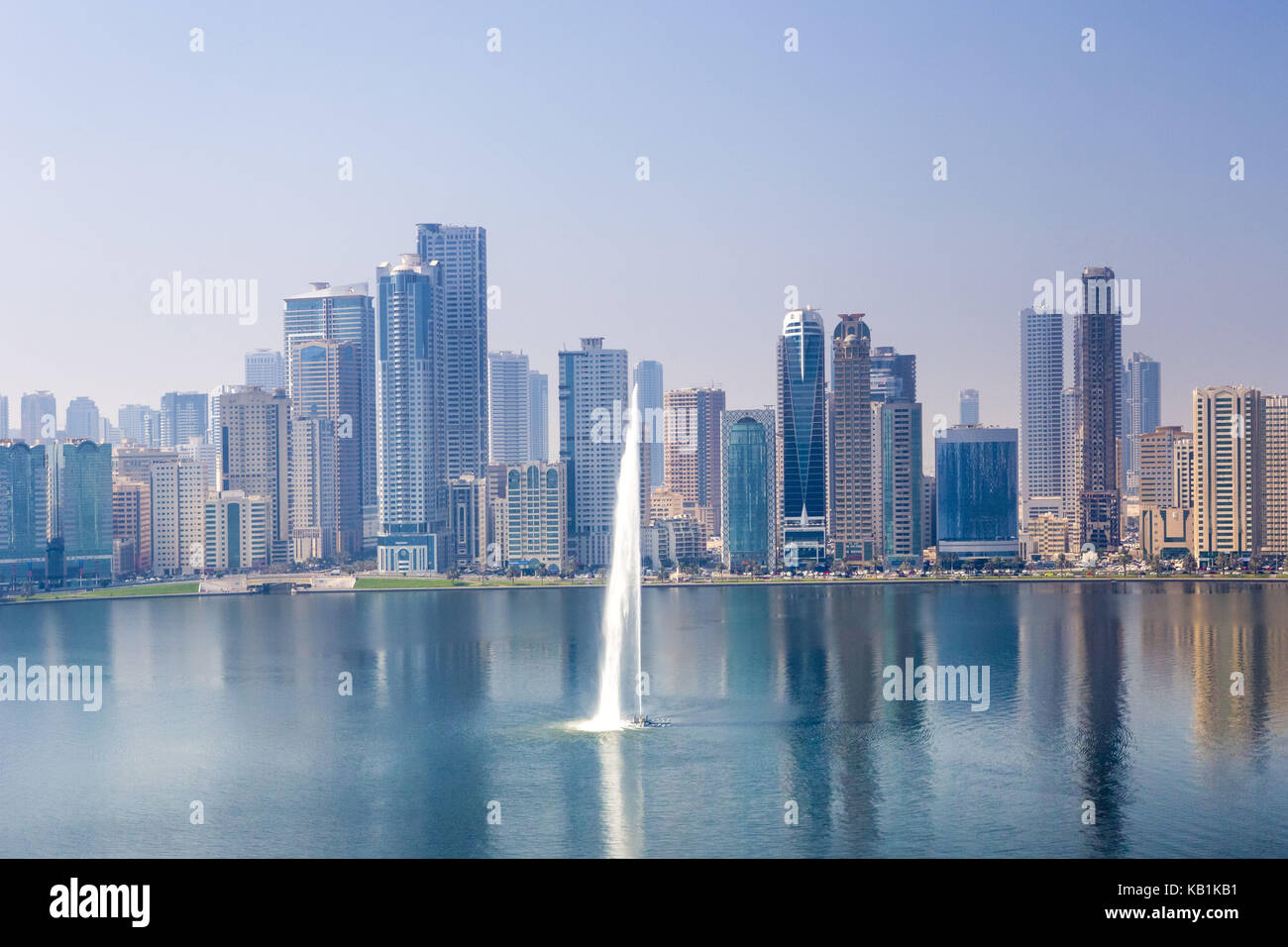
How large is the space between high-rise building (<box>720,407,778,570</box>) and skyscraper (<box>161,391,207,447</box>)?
7180 cm

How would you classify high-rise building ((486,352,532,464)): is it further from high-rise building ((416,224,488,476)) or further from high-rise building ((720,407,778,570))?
high-rise building ((720,407,778,570))

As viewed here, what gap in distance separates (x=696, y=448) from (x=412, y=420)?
3227 cm

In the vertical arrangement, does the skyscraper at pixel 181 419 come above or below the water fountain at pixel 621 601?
above

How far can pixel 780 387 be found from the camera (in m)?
84.7

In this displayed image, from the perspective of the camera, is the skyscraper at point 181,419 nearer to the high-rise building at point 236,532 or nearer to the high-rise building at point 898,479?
the high-rise building at point 236,532

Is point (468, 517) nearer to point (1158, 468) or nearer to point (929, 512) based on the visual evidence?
point (929, 512)

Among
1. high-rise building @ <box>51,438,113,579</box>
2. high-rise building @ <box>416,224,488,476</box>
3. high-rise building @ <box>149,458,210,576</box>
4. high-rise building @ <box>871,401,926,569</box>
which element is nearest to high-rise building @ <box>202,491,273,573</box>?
high-rise building @ <box>149,458,210,576</box>

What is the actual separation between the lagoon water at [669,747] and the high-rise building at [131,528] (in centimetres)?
3099

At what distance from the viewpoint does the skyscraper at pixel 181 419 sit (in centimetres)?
13462

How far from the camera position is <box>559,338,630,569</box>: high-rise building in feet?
268

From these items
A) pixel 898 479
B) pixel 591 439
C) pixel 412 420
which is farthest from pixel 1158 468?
pixel 412 420

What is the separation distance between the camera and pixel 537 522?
75688 mm

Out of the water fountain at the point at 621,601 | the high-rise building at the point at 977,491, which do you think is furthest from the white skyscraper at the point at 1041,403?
the water fountain at the point at 621,601
